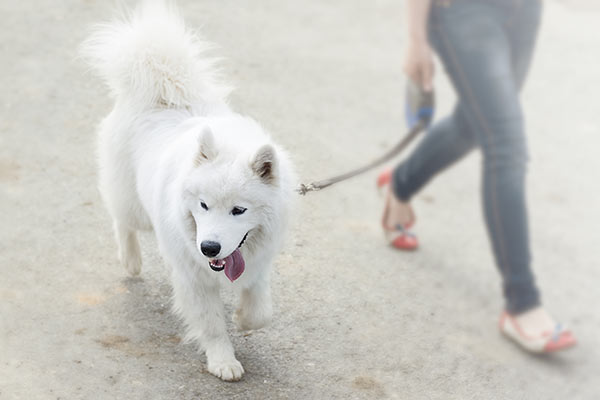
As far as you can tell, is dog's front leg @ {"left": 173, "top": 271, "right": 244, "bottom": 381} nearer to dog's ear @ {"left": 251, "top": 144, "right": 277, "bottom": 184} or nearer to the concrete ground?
the concrete ground

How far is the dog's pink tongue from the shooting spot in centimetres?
282

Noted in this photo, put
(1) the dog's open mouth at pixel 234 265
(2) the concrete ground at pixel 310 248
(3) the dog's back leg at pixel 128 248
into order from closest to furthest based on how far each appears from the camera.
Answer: (1) the dog's open mouth at pixel 234 265, (2) the concrete ground at pixel 310 248, (3) the dog's back leg at pixel 128 248

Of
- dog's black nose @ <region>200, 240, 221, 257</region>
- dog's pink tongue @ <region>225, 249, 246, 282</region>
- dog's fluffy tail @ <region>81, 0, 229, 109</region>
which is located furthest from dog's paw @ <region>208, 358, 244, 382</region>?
dog's fluffy tail @ <region>81, 0, 229, 109</region>

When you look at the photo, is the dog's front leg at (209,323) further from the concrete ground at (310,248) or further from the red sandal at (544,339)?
the red sandal at (544,339)

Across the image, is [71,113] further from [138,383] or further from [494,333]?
[494,333]

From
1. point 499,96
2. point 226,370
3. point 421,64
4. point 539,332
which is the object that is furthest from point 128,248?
point 539,332

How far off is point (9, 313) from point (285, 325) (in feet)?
3.72

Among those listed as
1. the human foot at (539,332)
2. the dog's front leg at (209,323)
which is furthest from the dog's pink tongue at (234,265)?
the human foot at (539,332)

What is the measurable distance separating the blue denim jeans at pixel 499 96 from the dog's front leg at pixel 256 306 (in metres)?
1.21

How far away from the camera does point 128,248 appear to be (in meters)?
3.48

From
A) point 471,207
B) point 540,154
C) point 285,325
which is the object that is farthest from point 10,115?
point 540,154

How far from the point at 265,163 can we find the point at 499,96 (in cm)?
133

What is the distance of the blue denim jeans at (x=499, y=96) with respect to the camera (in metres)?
3.47

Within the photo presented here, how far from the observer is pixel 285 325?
11.3 ft
